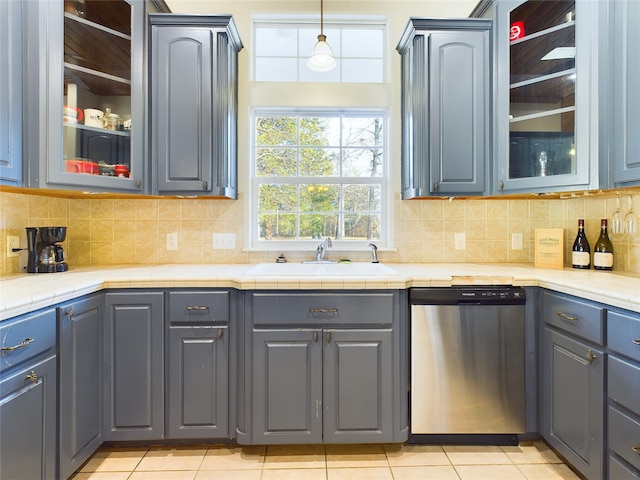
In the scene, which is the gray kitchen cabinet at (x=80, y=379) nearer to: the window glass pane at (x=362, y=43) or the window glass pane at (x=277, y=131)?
the window glass pane at (x=277, y=131)

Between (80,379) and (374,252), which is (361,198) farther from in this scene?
(80,379)

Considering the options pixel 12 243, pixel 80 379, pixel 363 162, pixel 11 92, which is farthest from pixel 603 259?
pixel 12 243

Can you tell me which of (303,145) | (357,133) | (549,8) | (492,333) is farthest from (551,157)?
(303,145)

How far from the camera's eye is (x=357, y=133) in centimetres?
255

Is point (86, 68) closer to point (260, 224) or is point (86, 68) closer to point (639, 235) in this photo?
point (260, 224)

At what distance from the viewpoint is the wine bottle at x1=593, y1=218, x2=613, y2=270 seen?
201cm

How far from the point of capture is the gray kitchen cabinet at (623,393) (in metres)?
1.31

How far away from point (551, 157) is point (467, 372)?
1256mm

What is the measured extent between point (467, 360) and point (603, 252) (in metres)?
1.06

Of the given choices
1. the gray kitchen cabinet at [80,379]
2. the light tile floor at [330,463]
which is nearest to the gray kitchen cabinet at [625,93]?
the light tile floor at [330,463]

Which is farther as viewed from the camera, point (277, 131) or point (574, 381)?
point (277, 131)

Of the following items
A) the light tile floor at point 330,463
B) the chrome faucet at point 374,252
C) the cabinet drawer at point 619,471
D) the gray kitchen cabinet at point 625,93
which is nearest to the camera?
the cabinet drawer at point 619,471

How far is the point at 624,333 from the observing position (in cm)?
135

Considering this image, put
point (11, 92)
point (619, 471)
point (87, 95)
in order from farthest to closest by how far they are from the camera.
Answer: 1. point (87, 95)
2. point (11, 92)
3. point (619, 471)
